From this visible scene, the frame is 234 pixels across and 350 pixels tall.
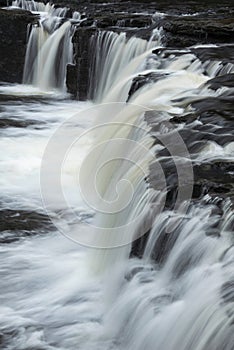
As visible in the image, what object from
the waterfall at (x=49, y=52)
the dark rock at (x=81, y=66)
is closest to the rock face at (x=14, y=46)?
the waterfall at (x=49, y=52)

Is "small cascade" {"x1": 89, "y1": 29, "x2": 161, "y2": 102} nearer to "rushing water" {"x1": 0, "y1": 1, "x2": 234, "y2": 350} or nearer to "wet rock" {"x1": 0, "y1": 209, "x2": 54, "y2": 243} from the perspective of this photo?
"rushing water" {"x1": 0, "y1": 1, "x2": 234, "y2": 350}

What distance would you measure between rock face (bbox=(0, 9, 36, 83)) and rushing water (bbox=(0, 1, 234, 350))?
5016 millimetres

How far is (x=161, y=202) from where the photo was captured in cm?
448

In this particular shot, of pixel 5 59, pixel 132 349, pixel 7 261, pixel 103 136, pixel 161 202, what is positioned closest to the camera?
pixel 132 349

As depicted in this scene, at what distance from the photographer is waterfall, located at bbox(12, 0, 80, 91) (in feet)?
39.1

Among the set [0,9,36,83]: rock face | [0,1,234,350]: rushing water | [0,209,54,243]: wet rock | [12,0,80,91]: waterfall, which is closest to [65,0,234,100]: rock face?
[12,0,80,91]: waterfall

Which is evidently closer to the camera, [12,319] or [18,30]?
[12,319]

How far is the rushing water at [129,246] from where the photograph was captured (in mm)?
3873

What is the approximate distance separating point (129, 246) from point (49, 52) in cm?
819

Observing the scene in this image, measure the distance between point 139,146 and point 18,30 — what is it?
8.02 meters

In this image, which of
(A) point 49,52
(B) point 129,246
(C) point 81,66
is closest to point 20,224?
(B) point 129,246

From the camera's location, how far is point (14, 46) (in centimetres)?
1279

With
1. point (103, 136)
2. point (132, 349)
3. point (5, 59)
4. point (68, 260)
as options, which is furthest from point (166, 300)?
point (5, 59)

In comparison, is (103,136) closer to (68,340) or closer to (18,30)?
(68,340)
